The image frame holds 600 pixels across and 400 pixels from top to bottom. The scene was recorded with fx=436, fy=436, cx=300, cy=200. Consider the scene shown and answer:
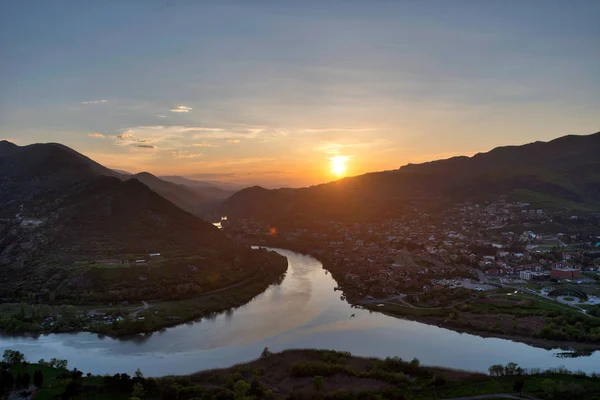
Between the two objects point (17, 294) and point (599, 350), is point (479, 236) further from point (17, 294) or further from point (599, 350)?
point (17, 294)

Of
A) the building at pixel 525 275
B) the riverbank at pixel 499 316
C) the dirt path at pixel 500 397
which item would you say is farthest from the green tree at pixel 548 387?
the building at pixel 525 275

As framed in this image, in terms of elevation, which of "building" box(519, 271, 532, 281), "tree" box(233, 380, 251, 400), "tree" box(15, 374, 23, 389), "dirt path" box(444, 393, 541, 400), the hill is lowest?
"dirt path" box(444, 393, 541, 400)

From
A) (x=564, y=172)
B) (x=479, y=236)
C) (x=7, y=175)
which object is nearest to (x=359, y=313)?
(x=479, y=236)

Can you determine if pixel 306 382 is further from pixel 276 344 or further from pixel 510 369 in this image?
pixel 510 369

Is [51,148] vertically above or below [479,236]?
above

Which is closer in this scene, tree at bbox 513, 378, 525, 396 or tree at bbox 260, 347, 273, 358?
tree at bbox 513, 378, 525, 396

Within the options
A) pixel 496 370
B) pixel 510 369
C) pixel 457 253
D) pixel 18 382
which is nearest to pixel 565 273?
pixel 457 253

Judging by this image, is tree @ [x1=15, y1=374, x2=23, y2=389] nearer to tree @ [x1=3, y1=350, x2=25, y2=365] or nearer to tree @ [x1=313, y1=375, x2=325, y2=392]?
tree @ [x1=3, y1=350, x2=25, y2=365]

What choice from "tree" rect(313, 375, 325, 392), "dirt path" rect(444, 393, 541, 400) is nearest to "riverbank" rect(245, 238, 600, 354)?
"dirt path" rect(444, 393, 541, 400)
